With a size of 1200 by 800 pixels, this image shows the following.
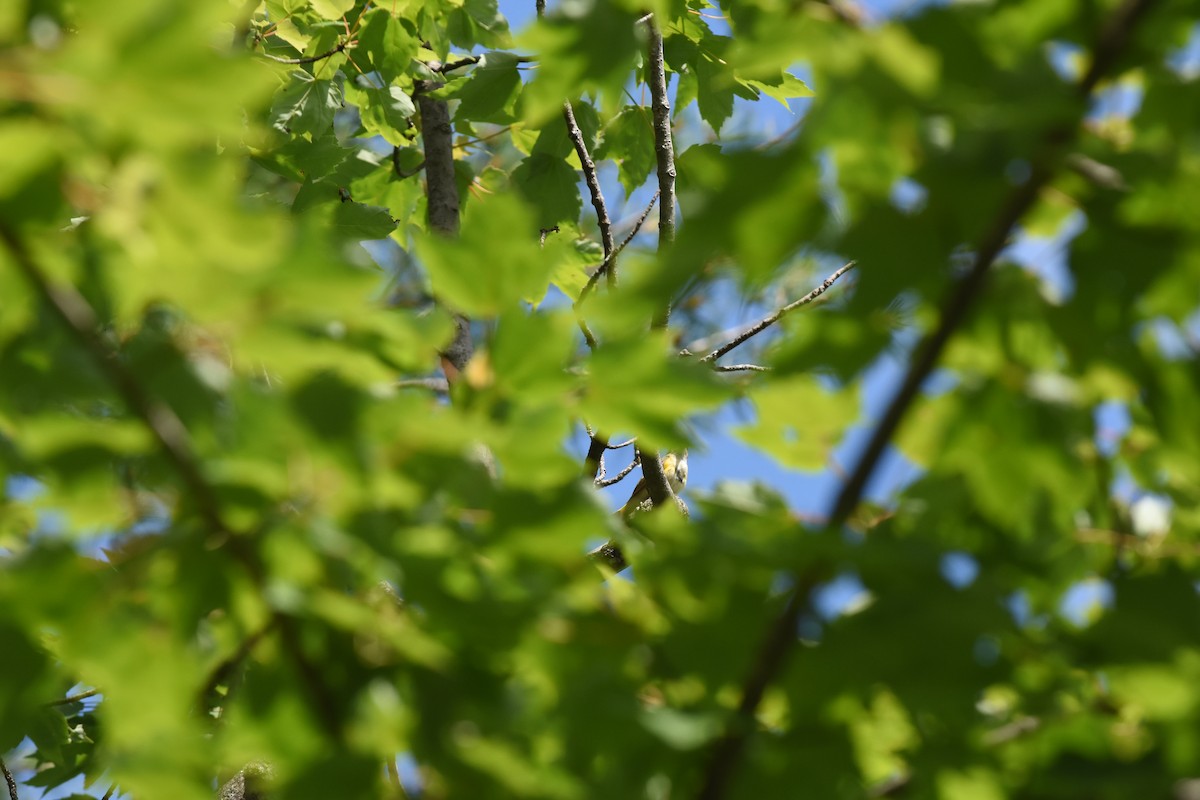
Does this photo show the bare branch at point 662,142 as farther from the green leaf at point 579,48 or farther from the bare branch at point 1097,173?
the bare branch at point 1097,173

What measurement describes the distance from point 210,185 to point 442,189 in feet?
4.79

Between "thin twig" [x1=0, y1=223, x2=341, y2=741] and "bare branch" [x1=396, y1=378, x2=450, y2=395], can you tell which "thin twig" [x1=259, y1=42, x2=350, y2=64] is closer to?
"bare branch" [x1=396, y1=378, x2=450, y2=395]

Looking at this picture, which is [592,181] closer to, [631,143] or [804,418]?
[631,143]

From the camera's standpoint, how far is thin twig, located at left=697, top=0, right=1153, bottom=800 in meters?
0.50

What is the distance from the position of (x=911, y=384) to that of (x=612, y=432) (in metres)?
0.18

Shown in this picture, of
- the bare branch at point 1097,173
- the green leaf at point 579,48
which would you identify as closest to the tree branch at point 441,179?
the green leaf at point 579,48

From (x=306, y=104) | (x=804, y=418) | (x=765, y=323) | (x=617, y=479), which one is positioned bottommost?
(x=617, y=479)

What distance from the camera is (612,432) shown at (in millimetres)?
624

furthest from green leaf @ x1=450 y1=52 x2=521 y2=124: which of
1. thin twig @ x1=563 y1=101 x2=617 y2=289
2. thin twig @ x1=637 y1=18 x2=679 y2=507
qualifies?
thin twig @ x1=637 y1=18 x2=679 y2=507

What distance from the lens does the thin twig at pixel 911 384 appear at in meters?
0.50

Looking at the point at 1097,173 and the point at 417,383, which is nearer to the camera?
the point at 1097,173

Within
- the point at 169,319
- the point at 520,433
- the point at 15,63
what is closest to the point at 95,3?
the point at 15,63

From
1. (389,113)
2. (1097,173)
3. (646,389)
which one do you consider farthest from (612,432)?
(389,113)

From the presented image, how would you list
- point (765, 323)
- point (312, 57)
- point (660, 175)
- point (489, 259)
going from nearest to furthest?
1. point (489, 259)
2. point (660, 175)
3. point (765, 323)
4. point (312, 57)
